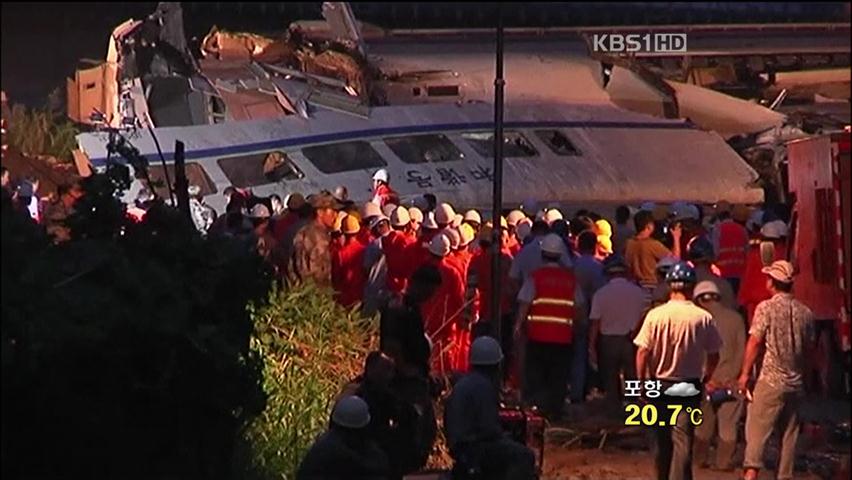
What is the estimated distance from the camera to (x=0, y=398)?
8.45 meters

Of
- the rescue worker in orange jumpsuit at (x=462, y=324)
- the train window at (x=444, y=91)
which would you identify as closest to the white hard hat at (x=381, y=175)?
the train window at (x=444, y=91)

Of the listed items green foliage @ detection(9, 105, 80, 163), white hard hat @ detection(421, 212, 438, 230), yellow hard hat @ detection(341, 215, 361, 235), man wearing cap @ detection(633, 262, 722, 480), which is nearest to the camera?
man wearing cap @ detection(633, 262, 722, 480)

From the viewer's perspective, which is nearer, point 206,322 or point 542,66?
point 206,322

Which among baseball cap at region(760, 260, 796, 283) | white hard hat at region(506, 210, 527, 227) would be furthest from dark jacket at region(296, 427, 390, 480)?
white hard hat at region(506, 210, 527, 227)

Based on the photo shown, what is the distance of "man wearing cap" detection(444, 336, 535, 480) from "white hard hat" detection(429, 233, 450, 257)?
563cm

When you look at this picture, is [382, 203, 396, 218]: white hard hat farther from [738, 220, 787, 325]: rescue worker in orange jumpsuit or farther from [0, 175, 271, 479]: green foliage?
[0, 175, 271, 479]: green foliage

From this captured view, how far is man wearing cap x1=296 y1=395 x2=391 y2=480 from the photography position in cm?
1004

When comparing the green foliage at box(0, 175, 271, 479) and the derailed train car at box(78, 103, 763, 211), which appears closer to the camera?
the green foliage at box(0, 175, 271, 479)

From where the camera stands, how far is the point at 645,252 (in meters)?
19.1

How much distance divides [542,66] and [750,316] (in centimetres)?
753

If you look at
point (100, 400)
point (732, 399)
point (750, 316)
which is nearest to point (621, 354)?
point (750, 316)

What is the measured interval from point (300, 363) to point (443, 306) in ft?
8.92

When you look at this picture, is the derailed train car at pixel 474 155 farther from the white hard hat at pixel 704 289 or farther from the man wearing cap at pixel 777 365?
the man wearing cap at pixel 777 365

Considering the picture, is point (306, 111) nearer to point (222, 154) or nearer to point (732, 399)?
point (222, 154)
